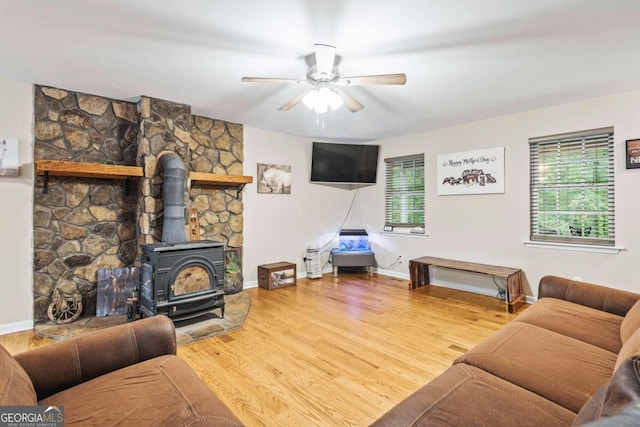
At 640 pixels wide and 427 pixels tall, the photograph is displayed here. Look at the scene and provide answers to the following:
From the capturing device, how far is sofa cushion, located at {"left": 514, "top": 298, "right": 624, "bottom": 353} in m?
1.75

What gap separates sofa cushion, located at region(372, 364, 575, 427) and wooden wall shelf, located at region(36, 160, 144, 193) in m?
3.30

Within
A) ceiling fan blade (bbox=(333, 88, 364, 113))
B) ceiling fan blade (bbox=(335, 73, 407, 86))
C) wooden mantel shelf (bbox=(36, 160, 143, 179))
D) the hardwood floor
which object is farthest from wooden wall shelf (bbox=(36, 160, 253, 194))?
ceiling fan blade (bbox=(335, 73, 407, 86))

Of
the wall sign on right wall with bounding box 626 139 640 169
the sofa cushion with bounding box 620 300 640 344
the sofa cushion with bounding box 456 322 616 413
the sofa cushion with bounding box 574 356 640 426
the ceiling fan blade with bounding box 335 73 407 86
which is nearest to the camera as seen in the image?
the sofa cushion with bounding box 574 356 640 426

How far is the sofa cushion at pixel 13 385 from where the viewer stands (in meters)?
0.94

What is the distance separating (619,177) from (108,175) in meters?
5.42

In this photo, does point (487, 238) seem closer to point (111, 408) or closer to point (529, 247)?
point (529, 247)

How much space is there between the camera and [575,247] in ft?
11.6

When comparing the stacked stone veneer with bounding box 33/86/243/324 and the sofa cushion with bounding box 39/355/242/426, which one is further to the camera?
the stacked stone veneer with bounding box 33/86/243/324

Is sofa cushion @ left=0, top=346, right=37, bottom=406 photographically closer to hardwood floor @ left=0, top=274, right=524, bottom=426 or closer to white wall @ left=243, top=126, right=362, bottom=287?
hardwood floor @ left=0, top=274, right=524, bottom=426

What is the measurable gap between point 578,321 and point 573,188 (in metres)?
2.36

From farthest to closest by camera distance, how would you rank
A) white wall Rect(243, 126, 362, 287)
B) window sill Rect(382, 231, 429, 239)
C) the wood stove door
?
1. window sill Rect(382, 231, 429, 239)
2. white wall Rect(243, 126, 362, 287)
3. the wood stove door

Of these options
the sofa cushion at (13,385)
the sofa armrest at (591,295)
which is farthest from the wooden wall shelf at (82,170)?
the sofa armrest at (591,295)

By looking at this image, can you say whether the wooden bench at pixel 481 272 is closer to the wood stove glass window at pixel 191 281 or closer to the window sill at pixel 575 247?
the window sill at pixel 575 247

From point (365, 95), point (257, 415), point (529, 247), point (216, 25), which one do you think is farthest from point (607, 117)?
point (257, 415)
